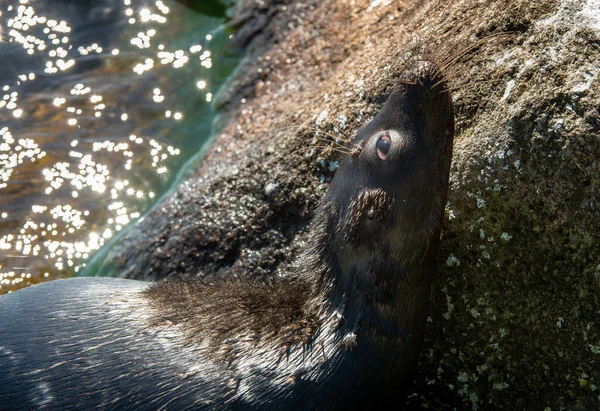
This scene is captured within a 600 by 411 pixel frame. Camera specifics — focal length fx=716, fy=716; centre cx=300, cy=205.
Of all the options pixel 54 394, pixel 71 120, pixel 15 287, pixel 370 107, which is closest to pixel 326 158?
pixel 370 107

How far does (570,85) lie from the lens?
3480 mm

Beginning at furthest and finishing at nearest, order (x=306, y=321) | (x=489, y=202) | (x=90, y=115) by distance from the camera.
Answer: (x=90, y=115) → (x=306, y=321) → (x=489, y=202)

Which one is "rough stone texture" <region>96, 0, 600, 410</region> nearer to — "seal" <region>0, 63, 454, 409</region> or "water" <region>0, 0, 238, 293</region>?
"seal" <region>0, 63, 454, 409</region>

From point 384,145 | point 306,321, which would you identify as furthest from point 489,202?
point 306,321

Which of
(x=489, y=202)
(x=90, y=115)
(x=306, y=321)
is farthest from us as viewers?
(x=90, y=115)

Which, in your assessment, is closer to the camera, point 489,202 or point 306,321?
point 489,202

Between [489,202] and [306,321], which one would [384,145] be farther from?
[306,321]

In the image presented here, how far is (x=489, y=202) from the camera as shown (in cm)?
372

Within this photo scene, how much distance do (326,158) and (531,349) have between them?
175cm

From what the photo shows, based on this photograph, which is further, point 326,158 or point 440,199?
point 326,158

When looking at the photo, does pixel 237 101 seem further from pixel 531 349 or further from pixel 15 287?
pixel 531 349

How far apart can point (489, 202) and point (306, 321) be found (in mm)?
1162

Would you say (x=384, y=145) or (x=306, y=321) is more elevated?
(x=384, y=145)

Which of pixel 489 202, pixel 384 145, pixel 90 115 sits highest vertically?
pixel 90 115
